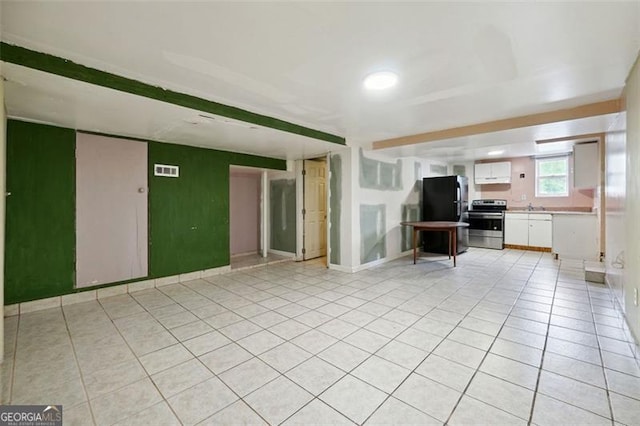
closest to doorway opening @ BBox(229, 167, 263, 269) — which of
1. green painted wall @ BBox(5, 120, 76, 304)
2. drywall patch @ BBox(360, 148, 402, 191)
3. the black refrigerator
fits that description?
drywall patch @ BBox(360, 148, 402, 191)

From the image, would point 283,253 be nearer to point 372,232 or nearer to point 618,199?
point 372,232

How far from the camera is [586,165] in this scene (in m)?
4.73

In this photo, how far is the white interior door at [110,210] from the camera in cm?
344

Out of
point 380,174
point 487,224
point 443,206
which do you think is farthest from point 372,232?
point 487,224

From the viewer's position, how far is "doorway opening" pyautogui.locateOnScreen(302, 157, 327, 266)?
5.80m

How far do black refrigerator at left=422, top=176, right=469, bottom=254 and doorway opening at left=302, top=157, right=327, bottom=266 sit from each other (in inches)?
97.4

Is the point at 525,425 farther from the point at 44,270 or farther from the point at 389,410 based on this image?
the point at 44,270

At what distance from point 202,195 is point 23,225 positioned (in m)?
2.06

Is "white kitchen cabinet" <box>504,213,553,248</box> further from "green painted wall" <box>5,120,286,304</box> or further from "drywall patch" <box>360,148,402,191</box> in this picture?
"green painted wall" <box>5,120,286,304</box>

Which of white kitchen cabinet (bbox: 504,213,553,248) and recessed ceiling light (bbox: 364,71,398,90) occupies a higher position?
recessed ceiling light (bbox: 364,71,398,90)

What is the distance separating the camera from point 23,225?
3.05 m

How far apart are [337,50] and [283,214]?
443 cm

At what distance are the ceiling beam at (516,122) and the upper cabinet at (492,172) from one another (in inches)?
161

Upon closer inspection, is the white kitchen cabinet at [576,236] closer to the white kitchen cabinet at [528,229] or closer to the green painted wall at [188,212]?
the white kitchen cabinet at [528,229]
